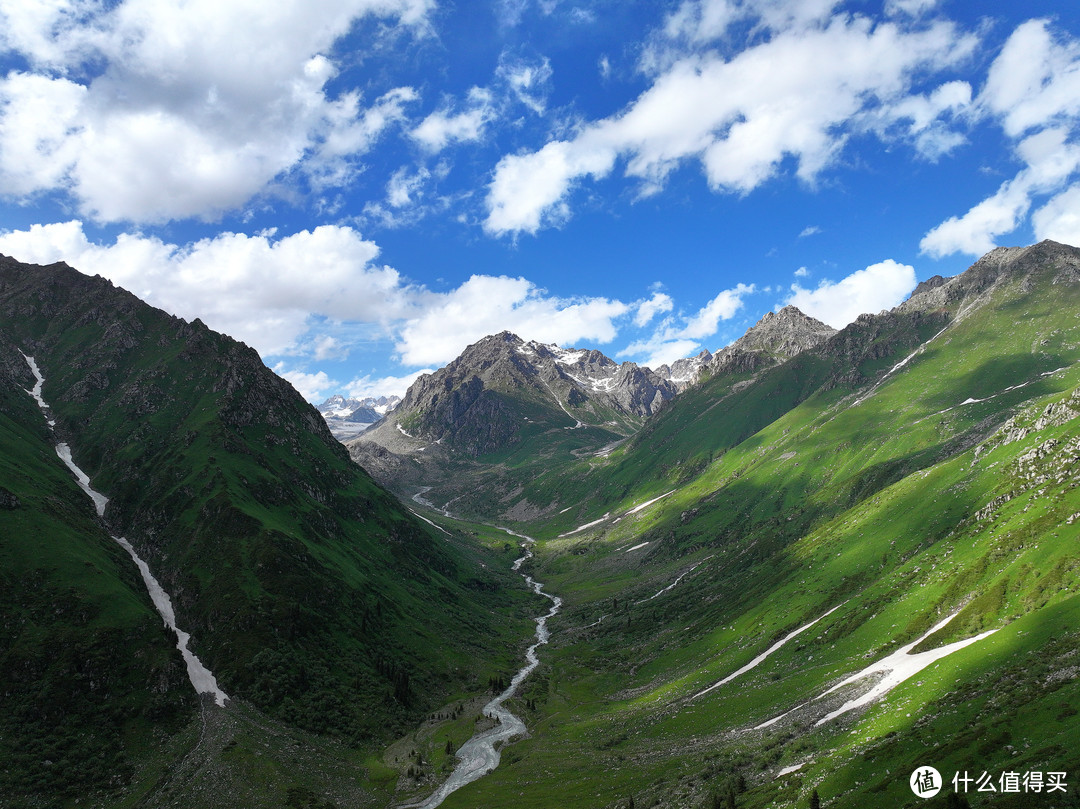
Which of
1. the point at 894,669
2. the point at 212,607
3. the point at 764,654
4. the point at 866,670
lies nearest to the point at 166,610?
the point at 212,607

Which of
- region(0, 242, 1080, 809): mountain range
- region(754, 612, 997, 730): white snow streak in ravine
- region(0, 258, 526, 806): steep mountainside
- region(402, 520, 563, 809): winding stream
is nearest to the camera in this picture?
region(0, 242, 1080, 809): mountain range

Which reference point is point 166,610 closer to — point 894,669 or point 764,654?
point 764,654

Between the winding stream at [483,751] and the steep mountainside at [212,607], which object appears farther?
the steep mountainside at [212,607]

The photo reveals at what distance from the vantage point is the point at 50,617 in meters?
98.1

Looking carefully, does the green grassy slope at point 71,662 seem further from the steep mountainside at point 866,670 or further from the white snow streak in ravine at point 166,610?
the steep mountainside at point 866,670

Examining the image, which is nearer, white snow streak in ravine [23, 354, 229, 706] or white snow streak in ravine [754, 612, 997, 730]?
white snow streak in ravine [754, 612, 997, 730]

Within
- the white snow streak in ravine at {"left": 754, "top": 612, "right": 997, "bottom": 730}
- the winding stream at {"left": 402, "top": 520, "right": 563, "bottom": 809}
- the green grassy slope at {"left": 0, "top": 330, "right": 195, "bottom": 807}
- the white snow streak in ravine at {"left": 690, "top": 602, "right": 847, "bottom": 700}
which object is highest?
the green grassy slope at {"left": 0, "top": 330, "right": 195, "bottom": 807}

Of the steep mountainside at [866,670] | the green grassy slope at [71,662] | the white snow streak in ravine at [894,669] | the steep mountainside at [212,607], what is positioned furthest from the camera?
the steep mountainside at [212,607]

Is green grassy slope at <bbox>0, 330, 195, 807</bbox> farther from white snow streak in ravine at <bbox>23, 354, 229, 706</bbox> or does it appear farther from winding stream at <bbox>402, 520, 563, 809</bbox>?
winding stream at <bbox>402, 520, 563, 809</bbox>

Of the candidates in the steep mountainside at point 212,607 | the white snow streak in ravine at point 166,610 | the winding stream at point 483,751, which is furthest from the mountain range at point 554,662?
the winding stream at point 483,751

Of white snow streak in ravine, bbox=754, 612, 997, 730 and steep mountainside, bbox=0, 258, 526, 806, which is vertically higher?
steep mountainside, bbox=0, 258, 526, 806

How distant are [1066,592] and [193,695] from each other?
135 metres

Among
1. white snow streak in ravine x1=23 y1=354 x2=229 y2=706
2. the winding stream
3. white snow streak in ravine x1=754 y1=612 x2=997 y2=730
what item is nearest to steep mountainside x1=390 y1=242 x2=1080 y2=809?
white snow streak in ravine x1=754 y1=612 x2=997 y2=730

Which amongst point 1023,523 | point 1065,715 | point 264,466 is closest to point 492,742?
point 1065,715
